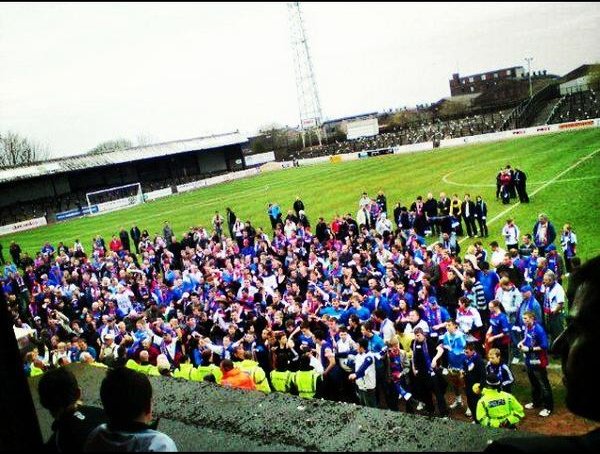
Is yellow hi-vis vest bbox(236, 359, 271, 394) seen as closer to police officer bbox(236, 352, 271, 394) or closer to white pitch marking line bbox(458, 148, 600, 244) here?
police officer bbox(236, 352, 271, 394)

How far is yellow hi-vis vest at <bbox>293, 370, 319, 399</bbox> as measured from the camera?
19.4ft

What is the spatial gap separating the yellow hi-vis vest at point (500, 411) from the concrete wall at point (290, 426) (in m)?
3.24

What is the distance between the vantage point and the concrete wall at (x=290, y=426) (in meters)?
1.64

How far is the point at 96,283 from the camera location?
13.0 meters

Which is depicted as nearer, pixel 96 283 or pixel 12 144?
pixel 12 144

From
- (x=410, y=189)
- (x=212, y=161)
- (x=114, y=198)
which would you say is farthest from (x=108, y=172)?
(x=410, y=189)

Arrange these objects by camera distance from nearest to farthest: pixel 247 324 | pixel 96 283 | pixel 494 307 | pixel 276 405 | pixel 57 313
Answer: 1. pixel 276 405
2. pixel 494 307
3. pixel 247 324
4. pixel 57 313
5. pixel 96 283

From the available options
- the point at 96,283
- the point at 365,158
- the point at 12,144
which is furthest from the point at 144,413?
the point at 365,158

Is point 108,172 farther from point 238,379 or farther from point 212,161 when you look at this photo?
point 238,379

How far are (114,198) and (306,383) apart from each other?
1983 cm

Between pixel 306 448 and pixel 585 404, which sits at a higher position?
pixel 585 404

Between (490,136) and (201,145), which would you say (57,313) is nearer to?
(490,136)

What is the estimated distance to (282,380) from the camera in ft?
20.1

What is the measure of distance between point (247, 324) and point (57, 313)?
18.7 ft
